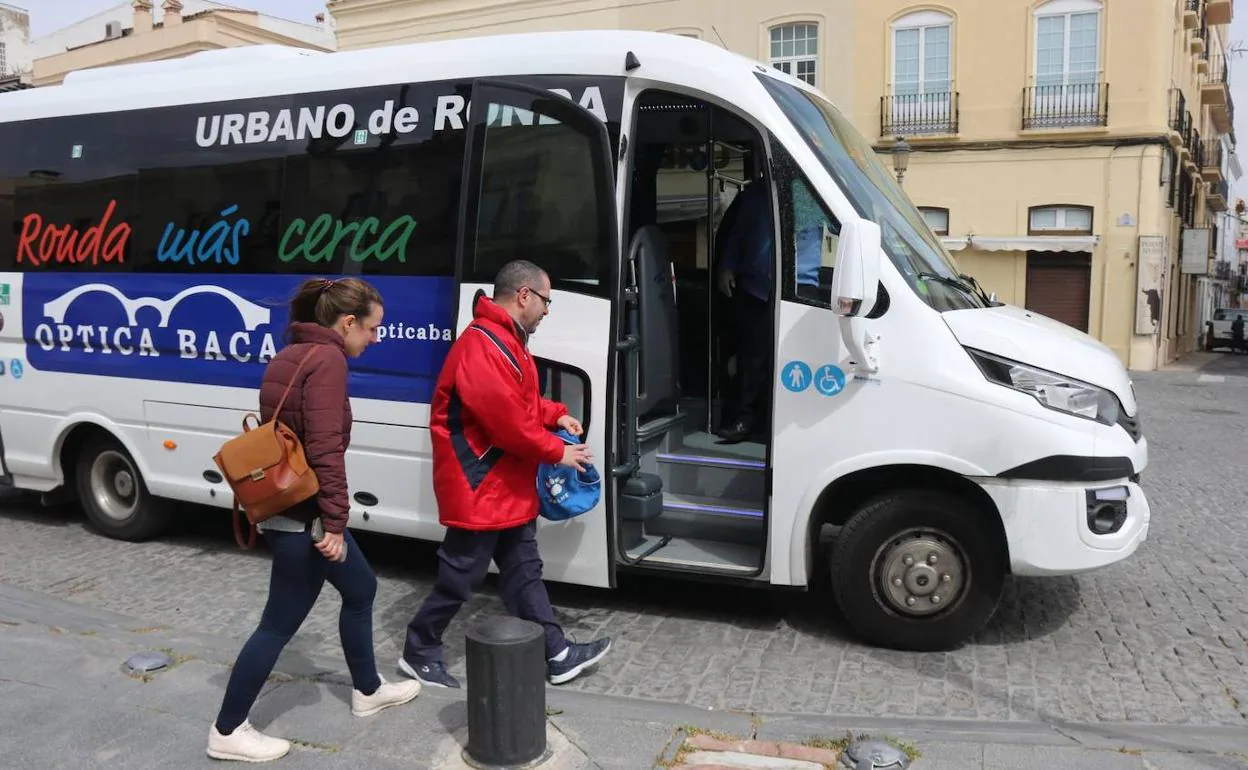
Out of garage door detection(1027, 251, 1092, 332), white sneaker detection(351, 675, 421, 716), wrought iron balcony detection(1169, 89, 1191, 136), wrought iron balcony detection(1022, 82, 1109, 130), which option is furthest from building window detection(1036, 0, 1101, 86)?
white sneaker detection(351, 675, 421, 716)

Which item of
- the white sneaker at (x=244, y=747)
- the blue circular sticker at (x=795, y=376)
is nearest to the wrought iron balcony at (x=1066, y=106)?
the blue circular sticker at (x=795, y=376)

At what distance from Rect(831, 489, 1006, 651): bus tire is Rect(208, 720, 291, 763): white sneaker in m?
2.55

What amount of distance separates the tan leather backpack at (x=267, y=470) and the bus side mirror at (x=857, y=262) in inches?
87.8

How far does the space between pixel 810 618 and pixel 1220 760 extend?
205cm

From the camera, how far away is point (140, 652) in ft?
16.3

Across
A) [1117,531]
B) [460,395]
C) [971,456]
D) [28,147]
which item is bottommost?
[1117,531]

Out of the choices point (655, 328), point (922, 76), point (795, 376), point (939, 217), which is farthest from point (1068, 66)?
point (795, 376)

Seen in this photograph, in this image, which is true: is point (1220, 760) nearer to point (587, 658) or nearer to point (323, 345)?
point (587, 658)

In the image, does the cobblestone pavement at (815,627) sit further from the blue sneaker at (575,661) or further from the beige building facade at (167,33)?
the beige building facade at (167,33)

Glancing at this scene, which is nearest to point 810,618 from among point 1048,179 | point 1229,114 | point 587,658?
point 587,658

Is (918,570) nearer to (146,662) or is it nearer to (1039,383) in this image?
(1039,383)

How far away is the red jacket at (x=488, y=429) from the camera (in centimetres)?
421

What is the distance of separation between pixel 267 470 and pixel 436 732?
1250mm

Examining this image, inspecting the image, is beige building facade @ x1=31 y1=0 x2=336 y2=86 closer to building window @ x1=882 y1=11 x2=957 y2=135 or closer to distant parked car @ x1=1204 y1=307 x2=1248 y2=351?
Result: building window @ x1=882 y1=11 x2=957 y2=135
